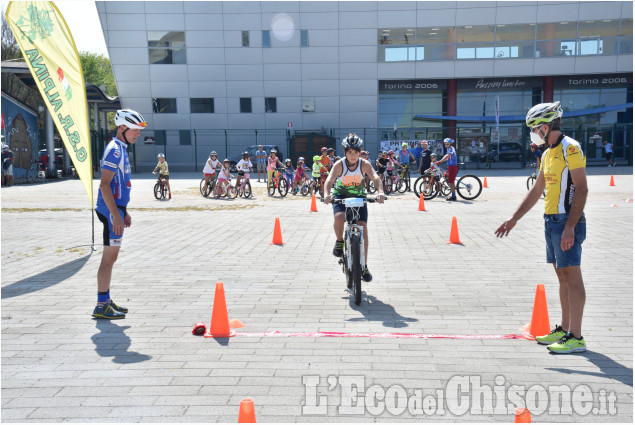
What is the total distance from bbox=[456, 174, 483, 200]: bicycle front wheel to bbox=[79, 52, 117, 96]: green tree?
205 feet

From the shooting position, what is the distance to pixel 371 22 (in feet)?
128

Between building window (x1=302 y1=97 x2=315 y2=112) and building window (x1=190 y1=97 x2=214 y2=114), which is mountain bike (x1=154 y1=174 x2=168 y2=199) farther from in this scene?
building window (x1=302 y1=97 x2=315 y2=112)

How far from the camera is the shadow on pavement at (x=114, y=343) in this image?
4.46m

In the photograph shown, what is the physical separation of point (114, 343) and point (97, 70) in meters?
77.9

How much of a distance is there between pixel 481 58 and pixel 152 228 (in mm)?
32534

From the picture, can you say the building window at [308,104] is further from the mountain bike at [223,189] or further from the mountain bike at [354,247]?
the mountain bike at [354,247]

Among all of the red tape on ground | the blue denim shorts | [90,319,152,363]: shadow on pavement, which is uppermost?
the blue denim shorts

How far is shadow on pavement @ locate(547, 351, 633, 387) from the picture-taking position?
3992 mm

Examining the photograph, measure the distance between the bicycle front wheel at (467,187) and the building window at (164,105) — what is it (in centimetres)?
2728

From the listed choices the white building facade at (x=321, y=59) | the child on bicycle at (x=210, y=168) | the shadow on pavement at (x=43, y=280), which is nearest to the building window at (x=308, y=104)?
the white building facade at (x=321, y=59)

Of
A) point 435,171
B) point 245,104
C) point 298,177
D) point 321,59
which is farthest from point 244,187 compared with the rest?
point 321,59

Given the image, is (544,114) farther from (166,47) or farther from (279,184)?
(166,47)

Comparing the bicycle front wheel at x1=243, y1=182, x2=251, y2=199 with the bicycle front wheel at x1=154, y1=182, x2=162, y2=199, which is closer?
the bicycle front wheel at x1=154, y1=182, x2=162, y2=199

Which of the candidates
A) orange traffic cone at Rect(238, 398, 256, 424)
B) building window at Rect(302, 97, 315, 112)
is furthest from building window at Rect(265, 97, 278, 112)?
orange traffic cone at Rect(238, 398, 256, 424)
